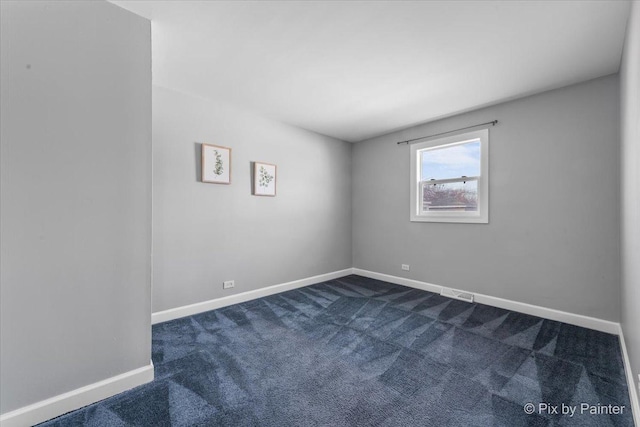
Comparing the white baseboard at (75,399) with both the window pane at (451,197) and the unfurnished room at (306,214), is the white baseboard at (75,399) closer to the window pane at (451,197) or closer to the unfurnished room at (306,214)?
the unfurnished room at (306,214)

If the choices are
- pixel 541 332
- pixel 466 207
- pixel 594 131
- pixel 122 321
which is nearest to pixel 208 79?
pixel 122 321

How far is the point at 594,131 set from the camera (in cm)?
271

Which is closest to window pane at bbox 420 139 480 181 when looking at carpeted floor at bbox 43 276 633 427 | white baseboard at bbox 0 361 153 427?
carpeted floor at bbox 43 276 633 427

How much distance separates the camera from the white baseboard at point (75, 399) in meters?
1.46

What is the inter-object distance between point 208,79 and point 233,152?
3.02 ft

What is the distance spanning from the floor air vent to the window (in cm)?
98

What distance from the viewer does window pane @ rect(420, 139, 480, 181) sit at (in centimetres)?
363

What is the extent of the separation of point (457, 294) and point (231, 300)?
300 cm

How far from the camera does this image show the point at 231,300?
11.2 ft

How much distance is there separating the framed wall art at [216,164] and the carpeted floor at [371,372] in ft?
5.23

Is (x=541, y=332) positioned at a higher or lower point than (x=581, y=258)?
lower

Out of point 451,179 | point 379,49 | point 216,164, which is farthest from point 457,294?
point 216,164

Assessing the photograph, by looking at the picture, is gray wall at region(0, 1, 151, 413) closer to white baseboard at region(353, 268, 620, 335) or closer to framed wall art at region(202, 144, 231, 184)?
framed wall art at region(202, 144, 231, 184)

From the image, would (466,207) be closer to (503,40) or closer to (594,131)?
(594,131)
